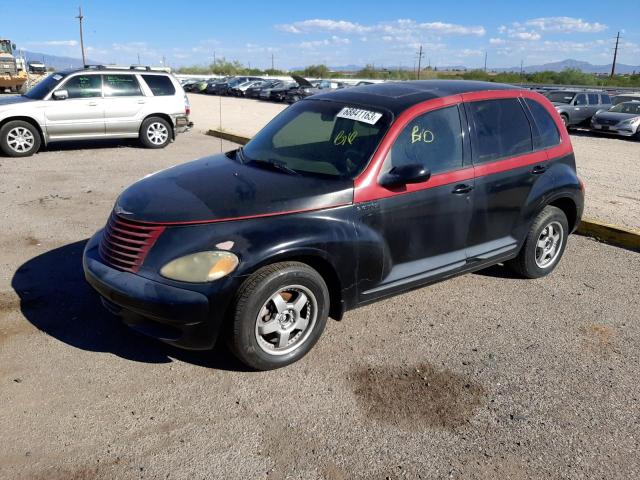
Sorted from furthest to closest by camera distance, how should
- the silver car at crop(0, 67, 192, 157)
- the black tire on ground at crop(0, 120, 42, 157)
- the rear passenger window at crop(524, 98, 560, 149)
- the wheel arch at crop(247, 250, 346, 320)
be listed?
the silver car at crop(0, 67, 192, 157) < the black tire on ground at crop(0, 120, 42, 157) < the rear passenger window at crop(524, 98, 560, 149) < the wheel arch at crop(247, 250, 346, 320)

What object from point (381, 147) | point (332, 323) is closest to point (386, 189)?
point (381, 147)

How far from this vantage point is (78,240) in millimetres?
5875

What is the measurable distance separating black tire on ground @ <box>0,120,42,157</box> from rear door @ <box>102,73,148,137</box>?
1.44 meters

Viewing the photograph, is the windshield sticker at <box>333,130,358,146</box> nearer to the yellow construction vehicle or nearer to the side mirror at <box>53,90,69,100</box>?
the side mirror at <box>53,90,69,100</box>

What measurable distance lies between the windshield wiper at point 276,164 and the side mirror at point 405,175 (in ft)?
2.14

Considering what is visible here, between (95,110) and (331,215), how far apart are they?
9415 mm

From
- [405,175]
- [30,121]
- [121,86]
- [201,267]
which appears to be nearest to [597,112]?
[121,86]

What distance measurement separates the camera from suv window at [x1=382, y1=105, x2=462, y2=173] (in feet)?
12.8

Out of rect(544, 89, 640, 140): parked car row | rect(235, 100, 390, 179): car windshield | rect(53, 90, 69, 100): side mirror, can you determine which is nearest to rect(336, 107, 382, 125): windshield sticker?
rect(235, 100, 390, 179): car windshield

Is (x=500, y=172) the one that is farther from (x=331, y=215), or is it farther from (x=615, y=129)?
(x=615, y=129)

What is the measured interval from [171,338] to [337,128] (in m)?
2.04

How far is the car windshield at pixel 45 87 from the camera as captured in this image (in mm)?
10906

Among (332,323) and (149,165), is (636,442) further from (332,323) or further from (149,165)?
(149,165)

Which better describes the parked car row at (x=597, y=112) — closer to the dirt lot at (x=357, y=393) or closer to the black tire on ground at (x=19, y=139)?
the dirt lot at (x=357, y=393)
